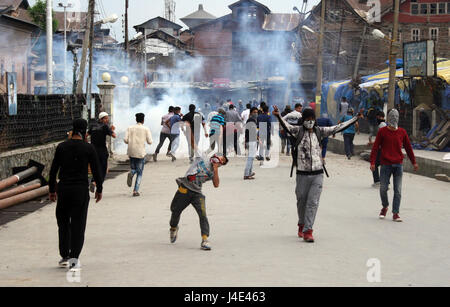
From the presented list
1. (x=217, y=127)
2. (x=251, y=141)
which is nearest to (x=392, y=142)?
(x=251, y=141)

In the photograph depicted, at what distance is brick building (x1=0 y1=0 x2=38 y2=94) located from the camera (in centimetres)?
3834

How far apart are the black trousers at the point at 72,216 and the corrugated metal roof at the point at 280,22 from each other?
7435 centimetres

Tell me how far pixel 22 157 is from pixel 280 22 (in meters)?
68.4

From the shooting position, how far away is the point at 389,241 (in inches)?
374

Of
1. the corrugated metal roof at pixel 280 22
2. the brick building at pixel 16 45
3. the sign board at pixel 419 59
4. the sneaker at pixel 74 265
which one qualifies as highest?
the corrugated metal roof at pixel 280 22

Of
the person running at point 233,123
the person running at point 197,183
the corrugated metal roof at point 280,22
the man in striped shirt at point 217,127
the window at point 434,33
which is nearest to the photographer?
the person running at point 197,183

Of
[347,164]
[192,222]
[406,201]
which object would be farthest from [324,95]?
[192,222]

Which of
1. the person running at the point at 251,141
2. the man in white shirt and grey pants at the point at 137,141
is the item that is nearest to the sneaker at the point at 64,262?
the man in white shirt and grey pants at the point at 137,141

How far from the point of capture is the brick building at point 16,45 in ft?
126

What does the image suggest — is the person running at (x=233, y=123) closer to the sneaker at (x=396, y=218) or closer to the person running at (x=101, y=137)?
the person running at (x=101, y=137)

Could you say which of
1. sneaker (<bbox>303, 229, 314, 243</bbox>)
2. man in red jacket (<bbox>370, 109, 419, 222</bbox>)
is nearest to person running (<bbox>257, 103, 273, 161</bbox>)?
man in red jacket (<bbox>370, 109, 419, 222</bbox>)

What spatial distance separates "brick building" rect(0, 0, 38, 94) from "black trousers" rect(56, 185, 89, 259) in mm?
29072

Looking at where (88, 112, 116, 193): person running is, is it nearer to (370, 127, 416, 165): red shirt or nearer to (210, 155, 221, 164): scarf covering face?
(210, 155, 221, 164): scarf covering face

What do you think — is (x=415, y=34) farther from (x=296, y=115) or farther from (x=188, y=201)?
(x=188, y=201)
